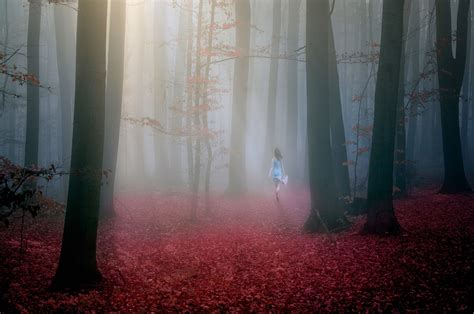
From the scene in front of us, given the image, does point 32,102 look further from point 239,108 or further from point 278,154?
point 278,154

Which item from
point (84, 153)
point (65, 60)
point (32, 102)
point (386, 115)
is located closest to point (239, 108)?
point (65, 60)

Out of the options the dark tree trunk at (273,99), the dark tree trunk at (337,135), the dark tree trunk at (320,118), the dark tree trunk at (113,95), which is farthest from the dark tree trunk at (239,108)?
the dark tree trunk at (320,118)

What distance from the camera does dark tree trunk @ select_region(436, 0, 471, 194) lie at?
44.8 feet

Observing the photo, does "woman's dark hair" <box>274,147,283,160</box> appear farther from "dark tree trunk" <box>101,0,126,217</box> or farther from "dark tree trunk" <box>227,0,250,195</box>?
"dark tree trunk" <box>101,0,126,217</box>

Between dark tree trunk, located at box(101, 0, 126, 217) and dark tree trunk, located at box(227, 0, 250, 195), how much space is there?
6533mm

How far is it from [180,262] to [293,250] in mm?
2840

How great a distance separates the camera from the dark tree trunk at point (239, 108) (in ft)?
59.5

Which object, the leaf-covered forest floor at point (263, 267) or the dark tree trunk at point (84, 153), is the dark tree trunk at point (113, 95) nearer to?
the leaf-covered forest floor at point (263, 267)

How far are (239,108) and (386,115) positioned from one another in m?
10.4

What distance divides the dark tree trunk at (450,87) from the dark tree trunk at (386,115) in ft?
19.1

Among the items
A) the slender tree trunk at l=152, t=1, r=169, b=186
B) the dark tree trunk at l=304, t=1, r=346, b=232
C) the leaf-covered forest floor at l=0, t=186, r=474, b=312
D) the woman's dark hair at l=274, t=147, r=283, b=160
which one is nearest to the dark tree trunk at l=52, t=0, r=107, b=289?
the leaf-covered forest floor at l=0, t=186, r=474, b=312

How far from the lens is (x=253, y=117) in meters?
32.6

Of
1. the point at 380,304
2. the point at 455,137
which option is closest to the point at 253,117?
the point at 455,137

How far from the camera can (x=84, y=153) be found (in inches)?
251
